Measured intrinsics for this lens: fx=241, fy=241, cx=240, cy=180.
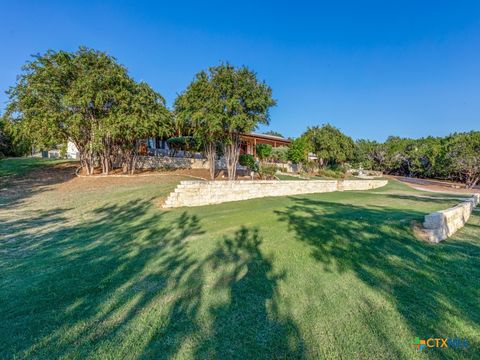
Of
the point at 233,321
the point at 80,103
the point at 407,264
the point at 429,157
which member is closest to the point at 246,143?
the point at 80,103

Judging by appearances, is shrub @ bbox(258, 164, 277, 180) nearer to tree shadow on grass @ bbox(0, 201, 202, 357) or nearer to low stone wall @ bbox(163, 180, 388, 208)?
low stone wall @ bbox(163, 180, 388, 208)

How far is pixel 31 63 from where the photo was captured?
45.8 feet

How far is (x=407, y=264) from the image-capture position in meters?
4.05

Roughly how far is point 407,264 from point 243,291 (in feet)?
9.26

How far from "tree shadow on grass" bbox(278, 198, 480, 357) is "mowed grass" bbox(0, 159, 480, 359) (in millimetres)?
21

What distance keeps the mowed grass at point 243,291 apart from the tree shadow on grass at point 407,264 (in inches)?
0.8

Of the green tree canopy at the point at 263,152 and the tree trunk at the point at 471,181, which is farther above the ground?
the green tree canopy at the point at 263,152

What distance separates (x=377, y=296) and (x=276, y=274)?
1.44 meters

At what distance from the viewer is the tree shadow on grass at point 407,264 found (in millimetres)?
2910

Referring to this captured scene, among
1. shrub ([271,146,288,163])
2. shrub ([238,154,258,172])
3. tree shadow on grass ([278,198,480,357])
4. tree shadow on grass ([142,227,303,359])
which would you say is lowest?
tree shadow on grass ([142,227,303,359])

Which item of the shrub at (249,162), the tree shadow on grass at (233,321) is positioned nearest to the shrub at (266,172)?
the shrub at (249,162)

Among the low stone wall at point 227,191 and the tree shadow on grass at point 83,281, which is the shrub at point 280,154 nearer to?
the low stone wall at point 227,191

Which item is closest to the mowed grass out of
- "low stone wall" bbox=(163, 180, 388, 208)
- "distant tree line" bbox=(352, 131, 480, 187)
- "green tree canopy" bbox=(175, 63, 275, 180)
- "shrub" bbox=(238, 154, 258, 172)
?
"low stone wall" bbox=(163, 180, 388, 208)

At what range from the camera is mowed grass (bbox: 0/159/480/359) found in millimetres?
2529
